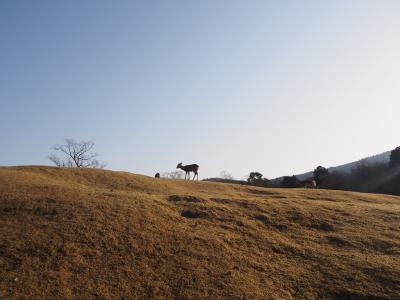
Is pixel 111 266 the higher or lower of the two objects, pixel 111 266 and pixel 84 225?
the lower

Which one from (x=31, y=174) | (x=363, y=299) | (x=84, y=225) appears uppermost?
(x=31, y=174)

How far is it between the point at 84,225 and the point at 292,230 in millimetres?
7714

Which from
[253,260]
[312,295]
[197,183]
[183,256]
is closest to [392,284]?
[312,295]

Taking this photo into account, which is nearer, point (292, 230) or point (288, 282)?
point (288, 282)

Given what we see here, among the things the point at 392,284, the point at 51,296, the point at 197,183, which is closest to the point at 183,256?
the point at 51,296

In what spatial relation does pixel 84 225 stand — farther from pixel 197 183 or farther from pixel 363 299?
pixel 197 183

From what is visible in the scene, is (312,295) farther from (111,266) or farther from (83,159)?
(83,159)

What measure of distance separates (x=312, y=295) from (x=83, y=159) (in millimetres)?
53726

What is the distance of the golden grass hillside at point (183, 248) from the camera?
1117cm

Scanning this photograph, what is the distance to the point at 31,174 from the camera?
22.4 m

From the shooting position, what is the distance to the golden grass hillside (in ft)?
36.7

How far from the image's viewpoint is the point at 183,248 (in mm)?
13500

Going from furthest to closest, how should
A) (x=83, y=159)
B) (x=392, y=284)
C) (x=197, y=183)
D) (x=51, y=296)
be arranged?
(x=83, y=159)
(x=197, y=183)
(x=392, y=284)
(x=51, y=296)

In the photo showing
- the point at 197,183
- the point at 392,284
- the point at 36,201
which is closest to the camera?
the point at 392,284
